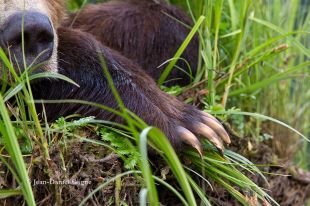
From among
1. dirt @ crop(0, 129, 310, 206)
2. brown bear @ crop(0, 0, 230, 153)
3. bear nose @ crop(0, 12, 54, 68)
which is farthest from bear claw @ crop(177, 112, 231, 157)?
bear nose @ crop(0, 12, 54, 68)

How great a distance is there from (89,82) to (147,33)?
34.7 inches

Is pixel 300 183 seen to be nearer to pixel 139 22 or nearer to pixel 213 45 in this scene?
pixel 213 45

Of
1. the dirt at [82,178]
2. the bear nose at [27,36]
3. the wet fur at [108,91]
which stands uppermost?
the bear nose at [27,36]

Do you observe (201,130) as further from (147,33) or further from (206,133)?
(147,33)

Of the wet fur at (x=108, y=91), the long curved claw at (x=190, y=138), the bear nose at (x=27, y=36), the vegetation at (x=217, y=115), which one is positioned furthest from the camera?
the wet fur at (x=108, y=91)

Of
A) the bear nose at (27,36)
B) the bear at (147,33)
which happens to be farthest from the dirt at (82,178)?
the bear at (147,33)

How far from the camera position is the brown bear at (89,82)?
2920mm

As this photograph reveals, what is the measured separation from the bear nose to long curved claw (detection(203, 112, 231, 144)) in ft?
2.60

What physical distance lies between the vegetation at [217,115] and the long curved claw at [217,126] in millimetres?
68

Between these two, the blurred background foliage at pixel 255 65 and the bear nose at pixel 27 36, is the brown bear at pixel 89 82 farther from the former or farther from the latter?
the blurred background foliage at pixel 255 65

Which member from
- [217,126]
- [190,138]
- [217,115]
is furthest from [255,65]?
[190,138]

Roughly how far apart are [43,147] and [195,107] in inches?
36.3

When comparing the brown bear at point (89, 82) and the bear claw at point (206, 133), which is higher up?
the brown bear at point (89, 82)

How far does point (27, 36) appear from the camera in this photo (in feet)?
9.58
